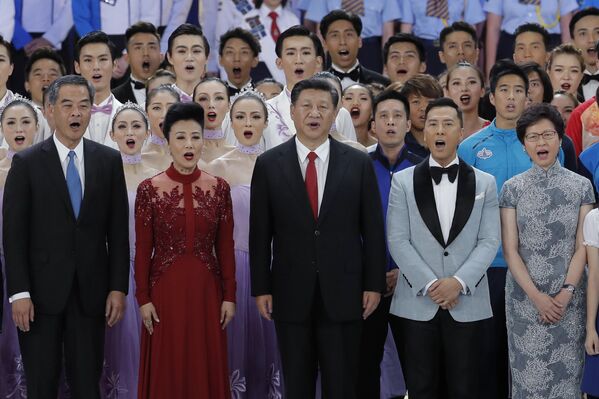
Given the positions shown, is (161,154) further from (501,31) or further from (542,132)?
(501,31)

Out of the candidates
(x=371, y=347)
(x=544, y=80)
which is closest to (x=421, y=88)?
(x=544, y=80)

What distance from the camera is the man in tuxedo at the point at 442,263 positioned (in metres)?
5.04

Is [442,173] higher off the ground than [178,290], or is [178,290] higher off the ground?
[442,173]

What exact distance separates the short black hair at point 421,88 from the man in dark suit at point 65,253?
1.97 m

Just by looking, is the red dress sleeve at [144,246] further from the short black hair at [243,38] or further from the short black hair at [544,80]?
the short black hair at [243,38]

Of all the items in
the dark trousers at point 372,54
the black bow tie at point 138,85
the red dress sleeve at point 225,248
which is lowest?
the red dress sleeve at point 225,248

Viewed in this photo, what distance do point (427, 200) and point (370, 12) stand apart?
384 cm

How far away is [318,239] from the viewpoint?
5.01m

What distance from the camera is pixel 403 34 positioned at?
25.5ft

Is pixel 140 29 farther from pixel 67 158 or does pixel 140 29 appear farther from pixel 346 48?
pixel 67 158

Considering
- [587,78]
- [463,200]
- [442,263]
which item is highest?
[587,78]

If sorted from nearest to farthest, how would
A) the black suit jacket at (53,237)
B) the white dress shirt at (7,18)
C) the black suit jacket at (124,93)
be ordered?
the black suit jacket at (53,237) → the black suit jacket at (124,93) → the white dress shirt at (7,18)

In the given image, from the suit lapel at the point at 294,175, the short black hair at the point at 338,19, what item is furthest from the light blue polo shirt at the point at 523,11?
the suit lapel at the point at 294,175

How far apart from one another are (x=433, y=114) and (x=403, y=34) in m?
2.58
